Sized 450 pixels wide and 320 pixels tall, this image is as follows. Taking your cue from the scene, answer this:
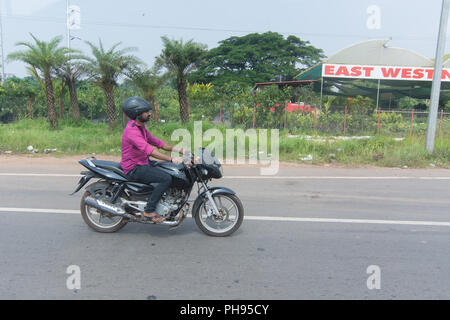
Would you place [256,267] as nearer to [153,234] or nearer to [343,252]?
[343,252]

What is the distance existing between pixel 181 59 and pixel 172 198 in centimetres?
1262

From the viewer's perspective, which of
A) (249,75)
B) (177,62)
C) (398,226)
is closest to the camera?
(398,226)

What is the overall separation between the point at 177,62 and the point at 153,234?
12.8m

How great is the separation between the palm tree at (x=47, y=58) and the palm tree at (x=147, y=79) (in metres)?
3.18

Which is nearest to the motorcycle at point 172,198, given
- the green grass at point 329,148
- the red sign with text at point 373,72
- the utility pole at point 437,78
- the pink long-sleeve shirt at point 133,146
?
the pink long-sleeve shirt at point 133,146

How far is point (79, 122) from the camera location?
19344 mm

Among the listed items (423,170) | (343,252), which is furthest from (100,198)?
(423,170)

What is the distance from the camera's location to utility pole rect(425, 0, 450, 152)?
11.3 metres

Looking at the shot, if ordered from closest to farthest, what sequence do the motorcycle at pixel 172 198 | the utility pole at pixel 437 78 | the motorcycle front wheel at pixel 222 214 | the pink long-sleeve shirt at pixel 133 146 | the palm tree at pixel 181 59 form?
the pink long-sleeve shirt at pixel 133 146
the motorcycle at pixel 172 198
the motorcycle front wheel at pixel 222 214
the utility pole at pixel 437 78
the palm tree at pixel 181 59

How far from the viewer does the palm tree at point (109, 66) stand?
16219 millimetres

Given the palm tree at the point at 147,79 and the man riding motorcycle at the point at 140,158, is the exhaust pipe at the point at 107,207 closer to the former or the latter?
the man riding motorcycle at the point at 140,158

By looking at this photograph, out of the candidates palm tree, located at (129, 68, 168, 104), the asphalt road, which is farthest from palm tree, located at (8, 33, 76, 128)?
the asphalt road

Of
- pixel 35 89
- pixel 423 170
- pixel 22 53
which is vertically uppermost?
pixel 22 53
